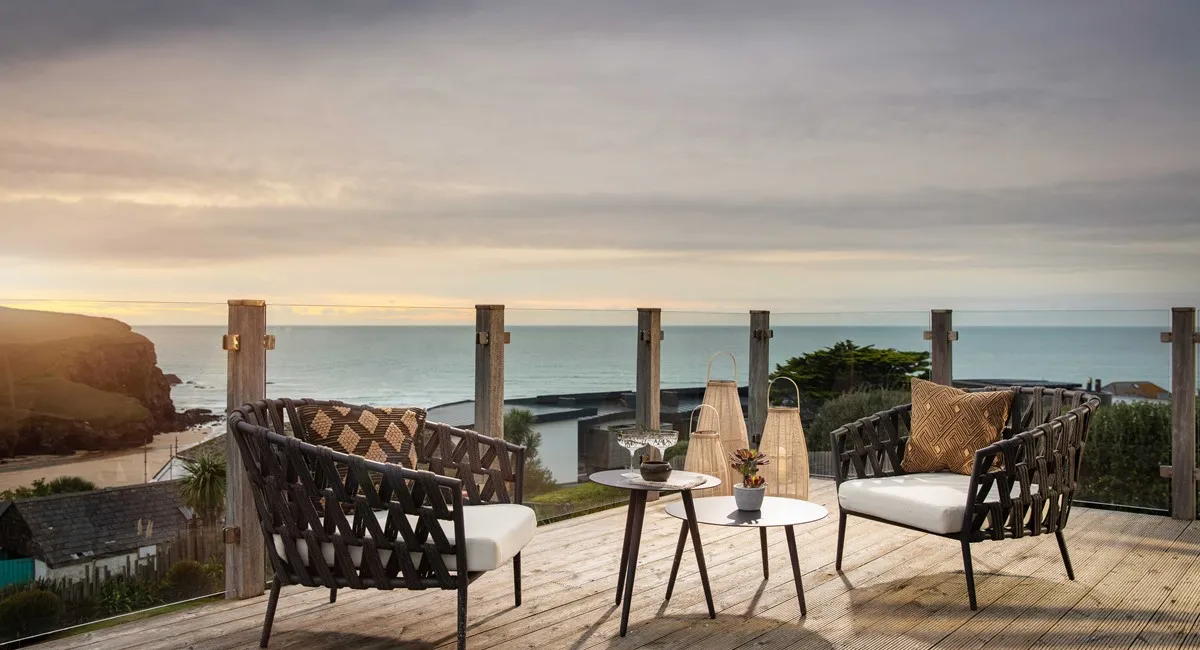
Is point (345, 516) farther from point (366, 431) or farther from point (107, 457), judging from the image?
point (107, 457)

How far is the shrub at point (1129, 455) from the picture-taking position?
5266 millimetres

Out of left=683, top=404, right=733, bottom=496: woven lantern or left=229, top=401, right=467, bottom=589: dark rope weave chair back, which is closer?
left=229, top=401, right=467, bottom=589: dark rope weave chair back

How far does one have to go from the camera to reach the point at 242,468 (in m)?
3.51

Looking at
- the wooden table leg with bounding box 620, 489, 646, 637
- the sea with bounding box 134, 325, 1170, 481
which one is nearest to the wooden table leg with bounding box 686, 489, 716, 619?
the wooden table leg with bounding box 620, 489, 646, 637

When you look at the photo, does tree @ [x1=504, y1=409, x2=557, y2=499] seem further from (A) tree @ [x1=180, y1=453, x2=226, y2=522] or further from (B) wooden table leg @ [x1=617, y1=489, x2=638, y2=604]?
(A) tree @ [x1=180, y1=453, x2=226, y2=522]

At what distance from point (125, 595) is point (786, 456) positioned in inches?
135

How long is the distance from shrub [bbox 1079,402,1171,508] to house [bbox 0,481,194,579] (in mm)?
4897

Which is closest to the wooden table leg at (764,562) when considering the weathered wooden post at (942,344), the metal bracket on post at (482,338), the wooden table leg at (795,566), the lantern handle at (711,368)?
the wooden table leg at (795,566)

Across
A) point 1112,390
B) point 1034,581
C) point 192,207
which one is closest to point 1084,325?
point 1112,390

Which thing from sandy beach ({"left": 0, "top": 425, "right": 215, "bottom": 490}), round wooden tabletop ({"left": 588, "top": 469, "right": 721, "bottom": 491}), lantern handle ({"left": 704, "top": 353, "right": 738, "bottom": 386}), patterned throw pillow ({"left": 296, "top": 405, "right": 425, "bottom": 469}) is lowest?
round wooden tabletop ({"left": 588, "top": 469, "right": 721, "bottom": 491})

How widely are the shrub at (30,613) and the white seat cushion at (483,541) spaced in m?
0.76

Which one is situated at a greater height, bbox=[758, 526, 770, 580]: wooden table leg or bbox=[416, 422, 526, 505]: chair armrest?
bbox=[416, 422, 526, 505]: chair armrest

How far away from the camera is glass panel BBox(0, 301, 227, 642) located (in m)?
3.01

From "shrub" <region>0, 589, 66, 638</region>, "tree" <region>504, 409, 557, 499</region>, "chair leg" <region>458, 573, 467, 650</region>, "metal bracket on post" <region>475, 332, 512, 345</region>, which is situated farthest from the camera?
"tree" <region>504, 409, 557, 499</region>
